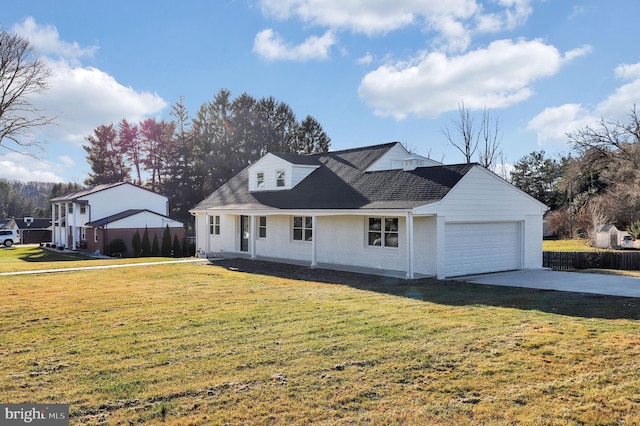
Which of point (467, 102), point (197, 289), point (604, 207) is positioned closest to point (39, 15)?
point (197, 289)

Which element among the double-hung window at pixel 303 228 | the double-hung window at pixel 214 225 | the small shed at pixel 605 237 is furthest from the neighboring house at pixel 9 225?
→ the small shed at pixel 605 237

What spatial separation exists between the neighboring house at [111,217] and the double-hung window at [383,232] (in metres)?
23.3

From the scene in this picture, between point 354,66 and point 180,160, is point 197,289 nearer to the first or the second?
point 354,66

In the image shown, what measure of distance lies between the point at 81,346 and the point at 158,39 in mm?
14267

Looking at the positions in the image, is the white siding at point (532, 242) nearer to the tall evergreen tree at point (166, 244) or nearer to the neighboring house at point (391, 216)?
the neighboring house at point (391, 216)

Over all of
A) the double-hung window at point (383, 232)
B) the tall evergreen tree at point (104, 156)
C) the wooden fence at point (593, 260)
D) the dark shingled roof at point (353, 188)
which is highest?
the tall evergreen tree at point (104, 156)

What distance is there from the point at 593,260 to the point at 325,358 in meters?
20.3

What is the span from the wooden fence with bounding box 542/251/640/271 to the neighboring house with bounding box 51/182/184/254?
87.0 feet

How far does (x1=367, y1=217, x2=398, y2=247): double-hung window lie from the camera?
54.5 feet

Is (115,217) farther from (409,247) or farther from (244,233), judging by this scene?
(409,247)

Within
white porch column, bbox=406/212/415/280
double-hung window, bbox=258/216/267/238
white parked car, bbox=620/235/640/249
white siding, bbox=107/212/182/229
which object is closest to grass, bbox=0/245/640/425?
white porch column, bbox=406/212/415/280

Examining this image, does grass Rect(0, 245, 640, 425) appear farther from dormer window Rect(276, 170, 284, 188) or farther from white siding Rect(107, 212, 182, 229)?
white siding Rect(107, 212, 182, 229)

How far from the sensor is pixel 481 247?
16719 millimetres

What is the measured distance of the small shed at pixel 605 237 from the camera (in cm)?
3550
